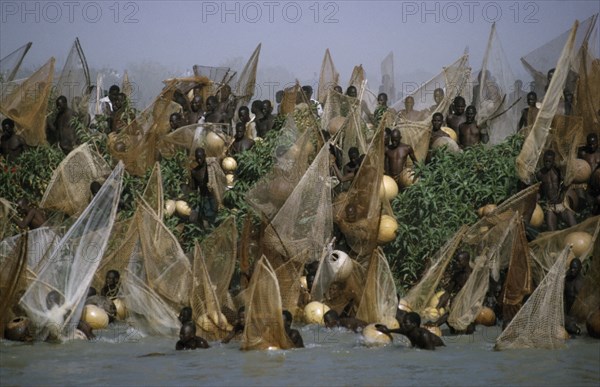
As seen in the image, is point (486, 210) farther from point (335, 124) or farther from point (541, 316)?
point (541, 316)

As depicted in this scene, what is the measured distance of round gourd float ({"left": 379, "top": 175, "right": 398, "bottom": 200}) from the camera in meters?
20.3

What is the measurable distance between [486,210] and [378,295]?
9.55 ft

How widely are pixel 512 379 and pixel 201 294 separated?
4.48 metres

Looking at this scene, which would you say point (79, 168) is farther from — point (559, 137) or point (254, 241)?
point (559, 137)

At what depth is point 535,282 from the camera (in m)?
18.9

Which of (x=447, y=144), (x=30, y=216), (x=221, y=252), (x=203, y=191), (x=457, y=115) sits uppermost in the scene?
(x=457, y=115)

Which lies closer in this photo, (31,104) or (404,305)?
(404,305)

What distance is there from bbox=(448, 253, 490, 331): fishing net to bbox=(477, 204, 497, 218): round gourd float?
1785mm

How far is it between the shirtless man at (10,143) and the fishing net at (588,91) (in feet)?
29.1

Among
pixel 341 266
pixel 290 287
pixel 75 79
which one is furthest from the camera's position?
pixel 75 79

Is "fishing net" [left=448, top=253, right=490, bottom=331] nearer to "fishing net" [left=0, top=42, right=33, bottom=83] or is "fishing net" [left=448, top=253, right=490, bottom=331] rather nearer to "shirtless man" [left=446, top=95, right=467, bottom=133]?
"shirtless man" [left=446, top=95, right=467, bottom=133]

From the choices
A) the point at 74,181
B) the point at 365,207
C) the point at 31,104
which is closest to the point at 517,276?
the point at 365,207

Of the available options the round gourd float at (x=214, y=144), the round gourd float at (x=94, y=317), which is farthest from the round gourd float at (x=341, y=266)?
the round gourd float at (x=214, y=144)

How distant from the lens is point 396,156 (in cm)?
2119
